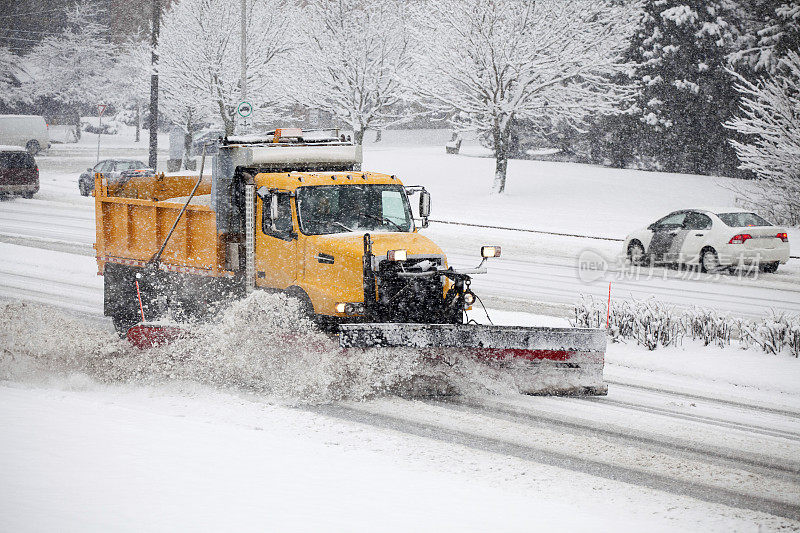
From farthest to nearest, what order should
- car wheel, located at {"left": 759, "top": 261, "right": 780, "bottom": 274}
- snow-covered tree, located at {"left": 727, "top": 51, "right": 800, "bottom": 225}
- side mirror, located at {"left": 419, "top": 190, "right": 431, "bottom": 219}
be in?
snow-covered tree, located at {"left": 727, "top": 51, "right": 800, "bottom": 225}
car wheel, located at {"left": 759, "top": 261, "right": 780, "bottom": 274}
side mirror, located at {"left": 419, "top": 190, "right": 431, "bottom": 219}

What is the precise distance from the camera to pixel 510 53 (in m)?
35.3

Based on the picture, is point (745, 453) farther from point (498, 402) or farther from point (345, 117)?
point (345, 117)

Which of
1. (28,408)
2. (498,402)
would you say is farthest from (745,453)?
(28,408)

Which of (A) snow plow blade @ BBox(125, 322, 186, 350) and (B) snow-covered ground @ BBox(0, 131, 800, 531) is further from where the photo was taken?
(A) snow plow blade @ BBox(125, 322, 186, 350)

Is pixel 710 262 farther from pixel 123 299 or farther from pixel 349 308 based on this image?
pixel 123 299

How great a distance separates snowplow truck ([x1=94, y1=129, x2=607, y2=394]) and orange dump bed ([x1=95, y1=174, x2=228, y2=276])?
2 centimetres

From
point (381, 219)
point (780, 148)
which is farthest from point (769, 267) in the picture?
point (381, 219)

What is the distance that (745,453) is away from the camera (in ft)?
26.2

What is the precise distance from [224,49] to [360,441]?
39081mm

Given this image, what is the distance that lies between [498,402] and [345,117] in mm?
35016

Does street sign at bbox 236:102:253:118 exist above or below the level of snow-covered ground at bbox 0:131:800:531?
above

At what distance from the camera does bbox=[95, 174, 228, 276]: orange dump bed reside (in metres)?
11.2

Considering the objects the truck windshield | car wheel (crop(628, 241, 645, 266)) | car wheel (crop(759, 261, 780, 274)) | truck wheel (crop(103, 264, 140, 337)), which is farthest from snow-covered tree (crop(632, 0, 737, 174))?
truck wheel (crop(103, 264, 140, 337))

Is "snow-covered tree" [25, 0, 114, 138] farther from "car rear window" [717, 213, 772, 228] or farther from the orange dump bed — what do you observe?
the orange dump bed
